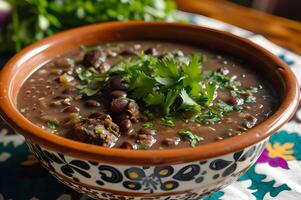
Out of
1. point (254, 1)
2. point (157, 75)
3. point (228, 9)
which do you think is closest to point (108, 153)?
point (157, 75)

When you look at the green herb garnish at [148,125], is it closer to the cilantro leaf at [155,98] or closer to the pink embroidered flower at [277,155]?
the cilantro leaf at [155,98]

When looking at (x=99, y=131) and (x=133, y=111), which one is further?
(x=133, y=111)

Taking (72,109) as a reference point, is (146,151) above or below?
above

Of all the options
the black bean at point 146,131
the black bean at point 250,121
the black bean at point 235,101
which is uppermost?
the black bean at point 235,101

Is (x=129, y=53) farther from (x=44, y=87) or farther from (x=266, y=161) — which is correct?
(x=266, y=161)

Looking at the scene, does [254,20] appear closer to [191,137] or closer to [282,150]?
[282,150]

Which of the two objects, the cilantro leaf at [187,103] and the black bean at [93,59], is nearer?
the cilantro leaf at [187,103]

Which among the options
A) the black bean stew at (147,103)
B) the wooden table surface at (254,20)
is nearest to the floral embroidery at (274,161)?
the black bean stew at (147,103)

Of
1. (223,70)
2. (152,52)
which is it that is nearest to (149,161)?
(223,70)
